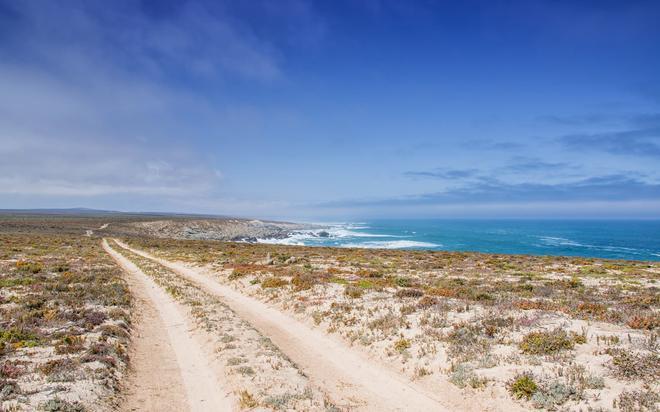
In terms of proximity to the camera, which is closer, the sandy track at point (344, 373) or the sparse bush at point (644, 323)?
the sandy track at point (344, 373)

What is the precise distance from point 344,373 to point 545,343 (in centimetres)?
671

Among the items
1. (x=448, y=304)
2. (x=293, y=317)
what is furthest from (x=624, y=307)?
(x=293, y=317)

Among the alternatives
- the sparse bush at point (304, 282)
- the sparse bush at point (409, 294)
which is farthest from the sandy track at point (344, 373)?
the sparse bush at point (409, 294)

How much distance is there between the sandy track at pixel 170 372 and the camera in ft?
32.4

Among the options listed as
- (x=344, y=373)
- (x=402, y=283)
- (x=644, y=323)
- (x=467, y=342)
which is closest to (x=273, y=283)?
(x=402, y=283)

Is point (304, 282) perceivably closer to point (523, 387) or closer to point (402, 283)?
point (402, 283)

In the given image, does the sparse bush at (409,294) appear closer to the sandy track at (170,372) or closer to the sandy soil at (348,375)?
the sandy soil at (348,375)

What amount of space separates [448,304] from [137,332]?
14.7 m

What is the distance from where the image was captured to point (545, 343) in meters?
12.0

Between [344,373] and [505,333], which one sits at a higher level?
[505,333]

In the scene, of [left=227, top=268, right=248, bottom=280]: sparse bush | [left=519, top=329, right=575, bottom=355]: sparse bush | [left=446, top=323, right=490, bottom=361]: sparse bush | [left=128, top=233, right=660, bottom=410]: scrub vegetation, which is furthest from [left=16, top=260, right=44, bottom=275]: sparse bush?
[left=519, top=329, right=575, bottom=355]: sparse bush

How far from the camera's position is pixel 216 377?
11.5 metres

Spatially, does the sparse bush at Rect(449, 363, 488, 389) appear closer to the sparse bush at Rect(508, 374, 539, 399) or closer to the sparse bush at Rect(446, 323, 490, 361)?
the sparse bush at Rect(446, 323, 490, 361)

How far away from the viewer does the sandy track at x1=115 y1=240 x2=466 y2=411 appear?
996 centimetres
